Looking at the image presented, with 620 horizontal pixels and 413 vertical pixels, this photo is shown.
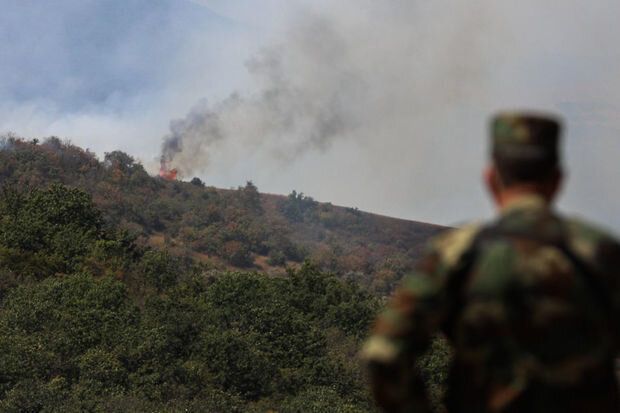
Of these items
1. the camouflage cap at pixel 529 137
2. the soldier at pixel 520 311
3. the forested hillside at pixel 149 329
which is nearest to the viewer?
the soldier at pixel 520 311

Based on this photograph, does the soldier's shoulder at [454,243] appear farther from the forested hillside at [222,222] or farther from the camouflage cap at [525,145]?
the forested hillside at [222,222]

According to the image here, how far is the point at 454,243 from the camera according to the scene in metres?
2.70

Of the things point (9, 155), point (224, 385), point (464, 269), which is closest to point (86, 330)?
point (224, 385)

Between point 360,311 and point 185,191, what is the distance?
3262 inches

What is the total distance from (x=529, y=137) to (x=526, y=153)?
0.18 ft

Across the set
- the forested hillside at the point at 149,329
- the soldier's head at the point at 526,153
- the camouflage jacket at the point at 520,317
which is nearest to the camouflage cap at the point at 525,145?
the soldier's head at the point at 526,153

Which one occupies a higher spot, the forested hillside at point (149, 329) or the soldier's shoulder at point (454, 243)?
the soldier's shoulder at point (454, 243)

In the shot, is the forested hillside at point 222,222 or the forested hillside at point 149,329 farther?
the forested hillside at point 222,222

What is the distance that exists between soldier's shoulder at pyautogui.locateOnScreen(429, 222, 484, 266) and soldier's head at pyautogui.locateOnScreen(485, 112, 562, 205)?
6.5 inches

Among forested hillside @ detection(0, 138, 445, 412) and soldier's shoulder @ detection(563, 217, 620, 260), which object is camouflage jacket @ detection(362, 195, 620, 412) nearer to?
A: soldier's shoulder @ detection(563, 217, 620, 260)

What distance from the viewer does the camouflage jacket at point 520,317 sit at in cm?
260

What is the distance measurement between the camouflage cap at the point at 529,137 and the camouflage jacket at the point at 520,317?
17 centimetres

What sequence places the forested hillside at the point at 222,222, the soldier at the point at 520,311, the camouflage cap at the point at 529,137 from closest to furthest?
the soldier at the point at 520,311 → the camouflage cap at the point at 529,137 → the forested hillside at the point at 222,222

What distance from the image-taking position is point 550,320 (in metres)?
2.58
